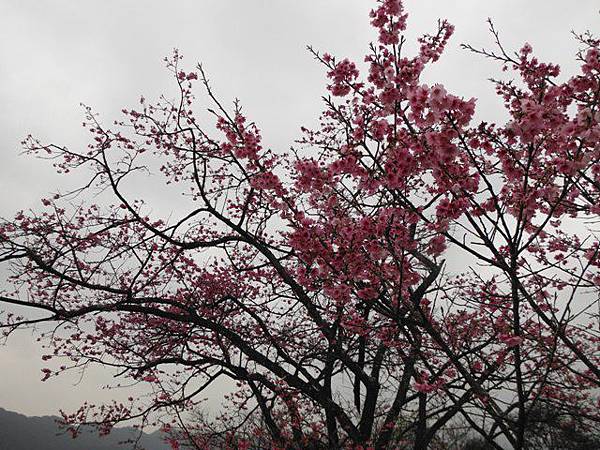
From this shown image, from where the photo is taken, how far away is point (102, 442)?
374 feet

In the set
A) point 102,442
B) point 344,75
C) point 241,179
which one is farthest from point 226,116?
point 102,442

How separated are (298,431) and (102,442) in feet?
447

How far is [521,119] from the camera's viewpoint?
269cm

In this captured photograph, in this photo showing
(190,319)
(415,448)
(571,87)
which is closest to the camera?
(571,87)

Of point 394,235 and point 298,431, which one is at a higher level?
point 394,235

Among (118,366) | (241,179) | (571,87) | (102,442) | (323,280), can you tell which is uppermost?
(241,179)

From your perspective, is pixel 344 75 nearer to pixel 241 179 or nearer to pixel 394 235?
pixel 394 235

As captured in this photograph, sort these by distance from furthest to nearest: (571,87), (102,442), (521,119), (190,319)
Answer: (102,442) < (190,319) < (571,87) < (521,119)

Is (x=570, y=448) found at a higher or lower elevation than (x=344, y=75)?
lower

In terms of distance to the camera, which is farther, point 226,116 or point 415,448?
point 415,448

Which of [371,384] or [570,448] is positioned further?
[570,448]

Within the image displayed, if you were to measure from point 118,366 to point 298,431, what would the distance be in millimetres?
3511

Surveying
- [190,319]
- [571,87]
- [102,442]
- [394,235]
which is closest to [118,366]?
[190,319]

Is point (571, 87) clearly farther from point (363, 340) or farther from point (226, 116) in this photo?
point (363, 340)
